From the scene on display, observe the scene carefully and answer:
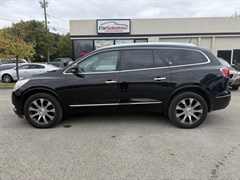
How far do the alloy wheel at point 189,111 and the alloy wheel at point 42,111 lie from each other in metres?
2.70

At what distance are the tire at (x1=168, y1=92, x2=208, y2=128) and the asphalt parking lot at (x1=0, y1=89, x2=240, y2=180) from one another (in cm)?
18

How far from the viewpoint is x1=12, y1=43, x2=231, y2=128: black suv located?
4227mm

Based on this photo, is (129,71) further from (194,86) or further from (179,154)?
(179,154)

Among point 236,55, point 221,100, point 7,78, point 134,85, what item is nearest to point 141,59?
point 134,85

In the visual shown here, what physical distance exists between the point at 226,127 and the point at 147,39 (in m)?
13.7

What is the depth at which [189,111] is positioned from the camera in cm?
428

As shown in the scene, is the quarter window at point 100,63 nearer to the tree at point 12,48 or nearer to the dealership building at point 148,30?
the tree at point 12,48

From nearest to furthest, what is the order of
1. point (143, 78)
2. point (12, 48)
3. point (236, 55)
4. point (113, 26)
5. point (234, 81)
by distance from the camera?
1. point (143, 78)
2. point (234, 81)
3. point (12, 48)
4. point (113, 26)
5. point (236, 55)

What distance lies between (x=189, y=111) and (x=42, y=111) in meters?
3.14

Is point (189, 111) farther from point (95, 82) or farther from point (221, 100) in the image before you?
point (95, 82)

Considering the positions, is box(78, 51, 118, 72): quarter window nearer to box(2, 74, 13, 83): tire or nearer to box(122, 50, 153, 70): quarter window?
box(122, 50, 153, 70): quarter window

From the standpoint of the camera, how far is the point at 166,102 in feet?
14.2

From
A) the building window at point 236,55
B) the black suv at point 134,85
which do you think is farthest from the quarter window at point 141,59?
the building window at point 236,55

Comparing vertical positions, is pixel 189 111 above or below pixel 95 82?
below
